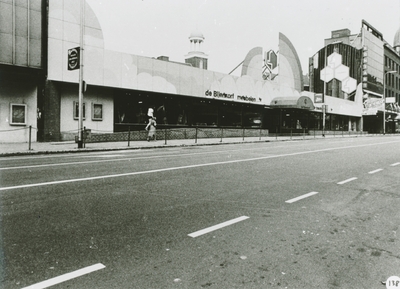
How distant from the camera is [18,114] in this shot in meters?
21.1

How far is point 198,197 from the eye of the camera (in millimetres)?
6832

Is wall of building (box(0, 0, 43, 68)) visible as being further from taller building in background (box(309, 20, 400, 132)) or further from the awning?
taller building in background (box(309, 20, 400, 132))

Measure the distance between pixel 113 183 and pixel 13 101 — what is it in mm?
16083

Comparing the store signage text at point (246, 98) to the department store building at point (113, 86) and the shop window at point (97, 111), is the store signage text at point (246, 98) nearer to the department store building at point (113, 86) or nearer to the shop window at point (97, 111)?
the department store building at point (113, 86)

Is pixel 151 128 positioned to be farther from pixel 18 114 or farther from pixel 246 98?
pixel 246 98

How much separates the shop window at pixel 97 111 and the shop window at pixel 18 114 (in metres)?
4.21

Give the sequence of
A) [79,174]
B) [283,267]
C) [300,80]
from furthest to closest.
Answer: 1. [300,80]
2. [79,174]
3. [283,267]

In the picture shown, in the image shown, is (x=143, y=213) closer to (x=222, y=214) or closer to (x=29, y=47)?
(x=222, y=214)

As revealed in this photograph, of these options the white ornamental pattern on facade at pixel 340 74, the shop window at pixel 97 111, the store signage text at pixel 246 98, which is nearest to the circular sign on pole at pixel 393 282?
the shop window at pixel 97 111

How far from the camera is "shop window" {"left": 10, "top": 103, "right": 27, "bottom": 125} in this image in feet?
68.3

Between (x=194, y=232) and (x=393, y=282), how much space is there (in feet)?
7.80

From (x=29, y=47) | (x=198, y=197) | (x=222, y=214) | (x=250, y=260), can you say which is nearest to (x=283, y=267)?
(x=250, y=260)

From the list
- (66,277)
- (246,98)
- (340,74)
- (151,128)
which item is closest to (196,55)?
(246,98)

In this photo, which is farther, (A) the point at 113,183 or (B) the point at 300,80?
(B) the point at 300,80
